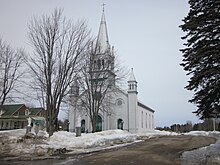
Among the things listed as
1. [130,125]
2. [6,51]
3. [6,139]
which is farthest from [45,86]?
[130,125]

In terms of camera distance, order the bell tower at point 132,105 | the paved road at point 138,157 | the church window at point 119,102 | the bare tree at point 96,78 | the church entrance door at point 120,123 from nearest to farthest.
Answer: the paved road at point 138,157 → the bare tree at point 96,78 → the bell tower at point 132,105 → the church entrance door at point 120,123 → the church window at point 119,102

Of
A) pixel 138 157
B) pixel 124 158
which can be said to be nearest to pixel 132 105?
pixel 138 157

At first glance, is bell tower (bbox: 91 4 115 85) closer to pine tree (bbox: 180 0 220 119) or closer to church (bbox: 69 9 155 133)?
church (bbox: 69 9 155 133)

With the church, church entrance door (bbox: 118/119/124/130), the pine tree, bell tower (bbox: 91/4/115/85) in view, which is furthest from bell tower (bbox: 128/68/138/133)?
the pine tree

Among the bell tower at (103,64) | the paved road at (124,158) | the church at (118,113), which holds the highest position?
the bell tower at (103,64)

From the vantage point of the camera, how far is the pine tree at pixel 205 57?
404 inches

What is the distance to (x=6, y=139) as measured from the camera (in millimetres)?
17594

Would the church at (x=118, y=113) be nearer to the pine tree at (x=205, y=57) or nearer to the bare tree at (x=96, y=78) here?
the bare tree at (x=96, y=78)

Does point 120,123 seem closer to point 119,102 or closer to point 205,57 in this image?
point 119,102

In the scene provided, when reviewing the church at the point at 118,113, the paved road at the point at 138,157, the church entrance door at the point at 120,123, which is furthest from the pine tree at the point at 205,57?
the church entrance door at the point at 120,123

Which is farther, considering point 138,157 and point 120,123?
point 120,123

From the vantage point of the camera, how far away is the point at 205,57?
1052 cm

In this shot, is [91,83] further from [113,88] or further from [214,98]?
[214,98]

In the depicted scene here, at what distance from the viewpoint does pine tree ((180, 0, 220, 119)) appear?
404 inches
